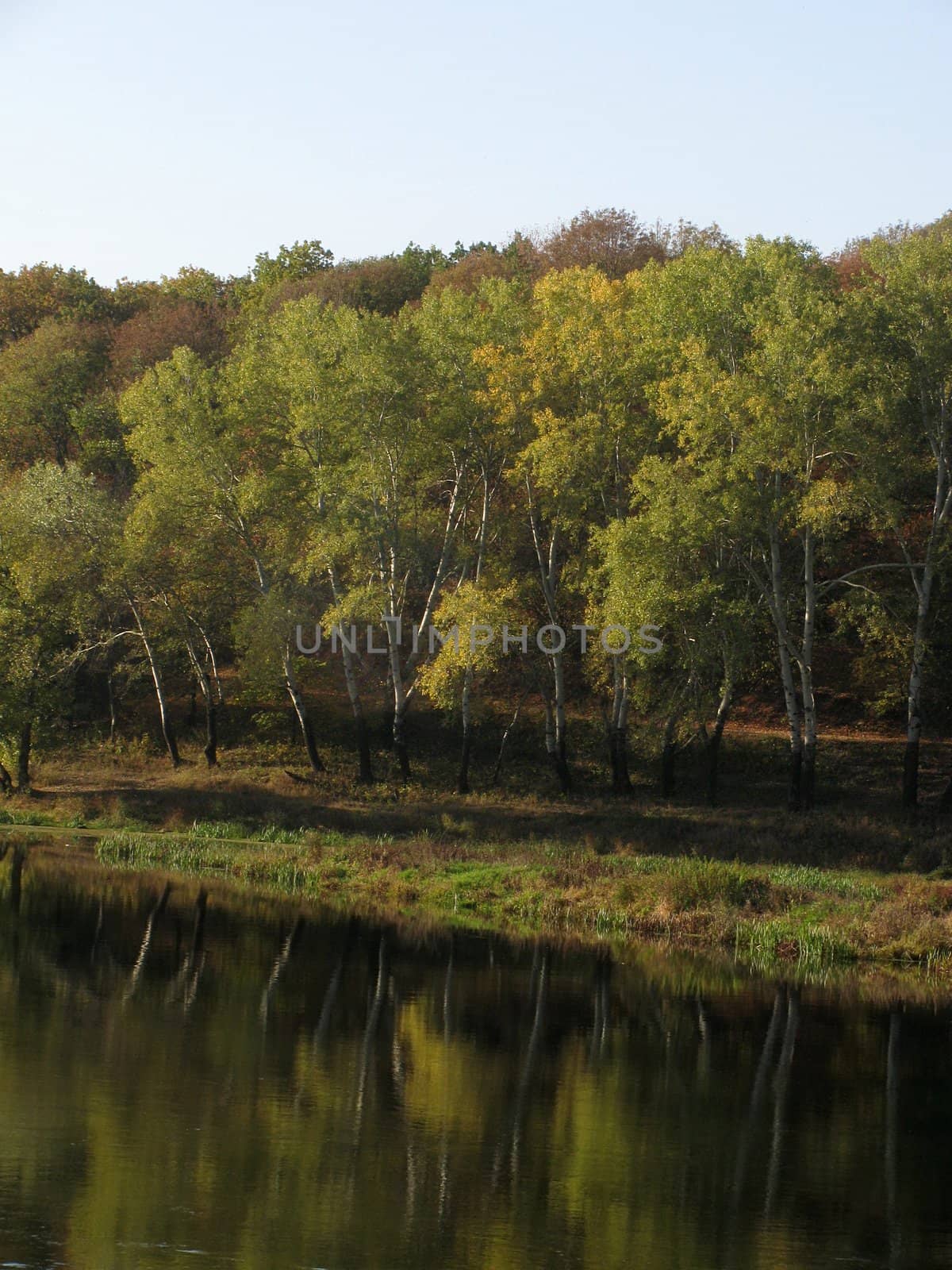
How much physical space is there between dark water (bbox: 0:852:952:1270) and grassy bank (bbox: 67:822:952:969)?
1.82 metres

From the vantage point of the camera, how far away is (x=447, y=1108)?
57.5 ft

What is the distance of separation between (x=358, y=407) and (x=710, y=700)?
14545 mm

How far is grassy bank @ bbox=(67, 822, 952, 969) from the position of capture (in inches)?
1065

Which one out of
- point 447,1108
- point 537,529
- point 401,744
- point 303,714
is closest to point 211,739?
point 303,714

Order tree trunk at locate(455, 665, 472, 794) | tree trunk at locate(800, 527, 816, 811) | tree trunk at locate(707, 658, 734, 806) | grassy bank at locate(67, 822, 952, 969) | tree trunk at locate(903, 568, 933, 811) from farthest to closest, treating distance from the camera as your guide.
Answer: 1. tree trunk at locate(455, 665, 472, 794)
2. tree trunk at locate(707, 658, 734, 806)
3. tree trunk at locate(800, 527, 816, 811)
4. tree trunk at locate(903, 568, 933, 811)
5. grassy bank at locate(67, 822, 952, 969)

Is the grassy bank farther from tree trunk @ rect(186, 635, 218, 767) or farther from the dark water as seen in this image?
tree trunk @ rect(186, 635, 218, 767)

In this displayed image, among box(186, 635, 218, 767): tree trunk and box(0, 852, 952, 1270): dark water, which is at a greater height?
box(186, 635, 218, 767): tree trunk

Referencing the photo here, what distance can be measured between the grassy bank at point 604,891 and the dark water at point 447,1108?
5.98 feet

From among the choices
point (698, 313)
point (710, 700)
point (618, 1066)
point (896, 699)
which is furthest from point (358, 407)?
point (618, 1066)

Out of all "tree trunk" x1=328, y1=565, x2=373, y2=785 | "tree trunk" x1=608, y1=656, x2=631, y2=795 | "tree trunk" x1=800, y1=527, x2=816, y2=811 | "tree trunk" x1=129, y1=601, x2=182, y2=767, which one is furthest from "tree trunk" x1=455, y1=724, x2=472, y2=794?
"tree trunk" x1=129, y1=601, x2=182, y2=767

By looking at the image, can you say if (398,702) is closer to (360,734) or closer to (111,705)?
(360,734)

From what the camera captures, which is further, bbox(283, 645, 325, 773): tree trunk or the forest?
bbox(283, 645, 325, 773): tree trunk

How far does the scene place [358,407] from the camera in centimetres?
4559

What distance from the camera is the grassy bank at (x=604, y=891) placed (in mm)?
27062
